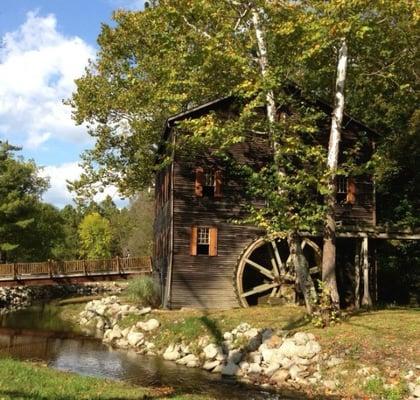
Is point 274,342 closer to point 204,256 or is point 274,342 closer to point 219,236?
point 204,256

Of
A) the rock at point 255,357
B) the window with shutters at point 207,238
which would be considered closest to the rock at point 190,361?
the rock at point 255,357

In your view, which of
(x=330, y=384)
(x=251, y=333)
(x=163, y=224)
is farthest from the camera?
(x=163, y=224)

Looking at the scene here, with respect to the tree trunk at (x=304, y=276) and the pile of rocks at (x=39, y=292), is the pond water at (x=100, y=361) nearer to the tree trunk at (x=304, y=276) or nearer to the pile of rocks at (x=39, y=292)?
the tree trunk at (x=304, y=276)

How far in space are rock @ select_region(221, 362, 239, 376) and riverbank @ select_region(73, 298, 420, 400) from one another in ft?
0.09

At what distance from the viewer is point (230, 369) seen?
48.9 ft

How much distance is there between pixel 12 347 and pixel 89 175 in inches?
522

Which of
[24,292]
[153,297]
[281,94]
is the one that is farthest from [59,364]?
[24,292]

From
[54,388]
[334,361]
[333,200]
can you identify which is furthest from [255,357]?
[54,388]

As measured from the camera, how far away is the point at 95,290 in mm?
41688

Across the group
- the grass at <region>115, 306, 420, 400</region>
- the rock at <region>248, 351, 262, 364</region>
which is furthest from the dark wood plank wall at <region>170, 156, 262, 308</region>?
the rock at <region>248, 351, 262, 364</region>

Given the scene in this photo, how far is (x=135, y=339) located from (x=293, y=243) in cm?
667

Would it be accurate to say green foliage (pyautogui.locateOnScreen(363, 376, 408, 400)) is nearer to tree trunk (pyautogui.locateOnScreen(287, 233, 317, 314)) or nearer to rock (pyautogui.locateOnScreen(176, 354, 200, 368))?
tree trunk (pyautogui.locateOnScreen(287, 233, 317, 314))

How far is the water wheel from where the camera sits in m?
22.2

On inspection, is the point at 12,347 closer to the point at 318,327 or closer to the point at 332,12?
the point at 318,327
